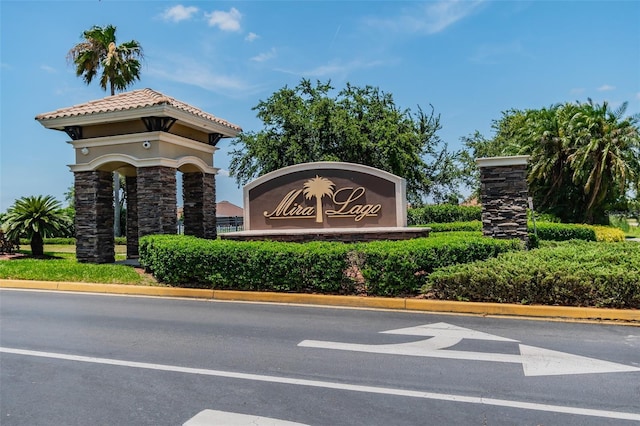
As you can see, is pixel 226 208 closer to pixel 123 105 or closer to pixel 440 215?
pixel 440 215

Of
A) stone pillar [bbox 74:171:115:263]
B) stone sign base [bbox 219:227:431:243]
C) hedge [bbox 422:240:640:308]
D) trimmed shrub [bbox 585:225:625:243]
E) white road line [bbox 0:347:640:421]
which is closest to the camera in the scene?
white road line [bbox 0:347:640:421]

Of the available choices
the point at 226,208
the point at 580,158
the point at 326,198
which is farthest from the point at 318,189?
the point at 226,208

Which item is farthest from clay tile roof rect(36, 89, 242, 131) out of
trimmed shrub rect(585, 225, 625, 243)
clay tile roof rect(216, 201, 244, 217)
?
clay tile roof rect(216, 201, 244, 217)

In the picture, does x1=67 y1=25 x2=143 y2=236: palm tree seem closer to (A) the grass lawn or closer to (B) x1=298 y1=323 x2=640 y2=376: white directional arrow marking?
(A) the grass lawn

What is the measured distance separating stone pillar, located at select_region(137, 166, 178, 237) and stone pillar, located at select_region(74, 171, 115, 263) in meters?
1.73

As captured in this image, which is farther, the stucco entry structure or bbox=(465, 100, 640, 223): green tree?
bbox=(465, 100, 640, 223): green tree

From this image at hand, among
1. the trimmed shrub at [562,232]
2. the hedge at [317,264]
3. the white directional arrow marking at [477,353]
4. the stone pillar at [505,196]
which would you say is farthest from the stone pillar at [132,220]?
the trimmed shrub at [562,232]

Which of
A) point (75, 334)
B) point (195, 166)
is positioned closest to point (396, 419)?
point (75, 334)

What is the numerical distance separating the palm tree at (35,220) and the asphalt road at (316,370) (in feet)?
36.3

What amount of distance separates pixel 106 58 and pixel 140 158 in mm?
18328

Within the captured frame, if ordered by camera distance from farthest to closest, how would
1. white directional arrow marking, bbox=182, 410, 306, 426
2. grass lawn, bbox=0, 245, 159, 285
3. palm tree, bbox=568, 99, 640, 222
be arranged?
palm tree, bbox=568, 99, 640, 222 → grass lawn, bbox=0, 245, 159, 285 → white directional arrow marking, bbox=182, 410, 306, 426

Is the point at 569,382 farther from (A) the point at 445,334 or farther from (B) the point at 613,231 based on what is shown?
(B) the point at 613,231

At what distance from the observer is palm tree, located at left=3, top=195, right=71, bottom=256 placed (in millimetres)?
17547

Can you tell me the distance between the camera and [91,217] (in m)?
14.6
